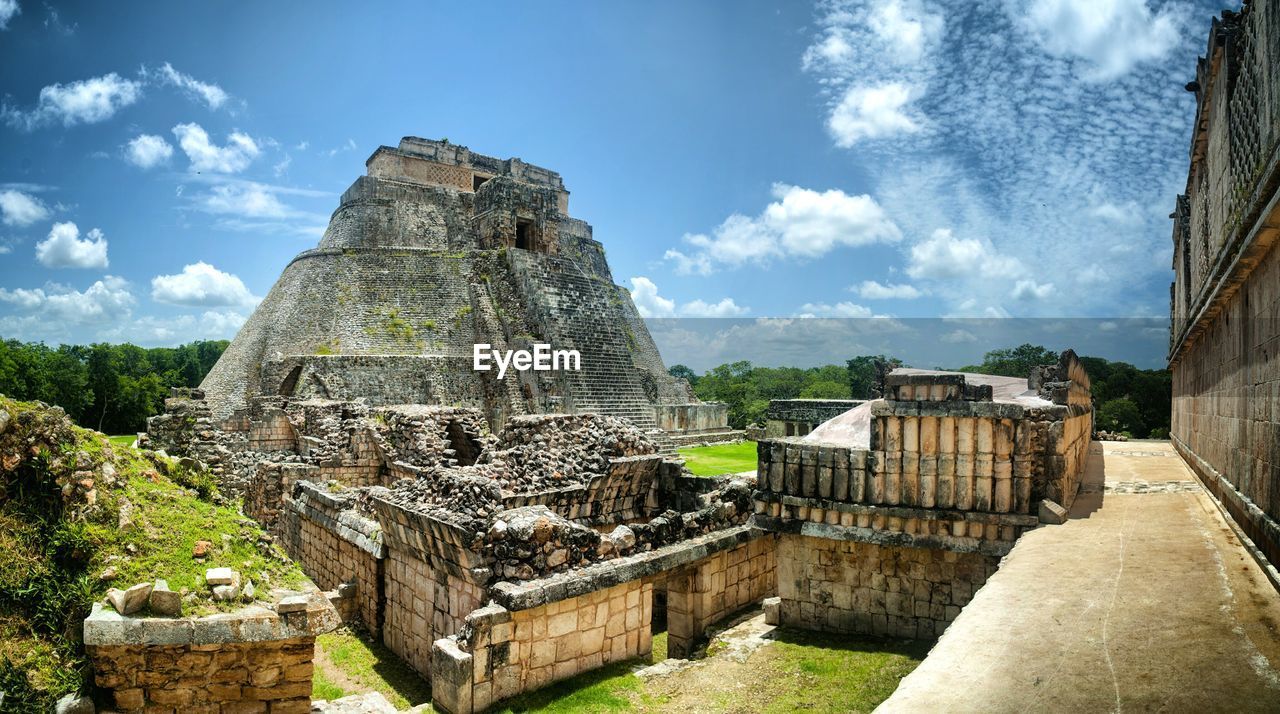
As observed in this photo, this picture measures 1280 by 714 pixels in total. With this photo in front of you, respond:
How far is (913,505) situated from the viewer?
18.3ft

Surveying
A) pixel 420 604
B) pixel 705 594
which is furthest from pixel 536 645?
pixel 705 594

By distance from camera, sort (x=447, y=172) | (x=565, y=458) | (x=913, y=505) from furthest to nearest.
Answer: (x=447, y=172) < (x=565, y=458) < (x=913, y=505)

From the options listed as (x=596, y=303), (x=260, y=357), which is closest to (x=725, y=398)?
(x=596, y=303)

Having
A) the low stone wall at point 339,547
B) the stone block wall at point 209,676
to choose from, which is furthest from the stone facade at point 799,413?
the stone block wall at point 209,676

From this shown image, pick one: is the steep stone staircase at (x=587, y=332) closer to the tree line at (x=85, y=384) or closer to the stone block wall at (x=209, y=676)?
the stone block wall at (x=209, y=676)

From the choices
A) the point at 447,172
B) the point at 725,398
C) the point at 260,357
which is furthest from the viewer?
the point at 725,398

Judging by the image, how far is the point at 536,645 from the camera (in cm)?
481

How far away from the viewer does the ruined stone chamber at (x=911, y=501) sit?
5281 millimetres

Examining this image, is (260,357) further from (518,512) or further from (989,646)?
(989,646)

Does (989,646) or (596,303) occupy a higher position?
(596,303)

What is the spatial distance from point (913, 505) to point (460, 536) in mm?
3669

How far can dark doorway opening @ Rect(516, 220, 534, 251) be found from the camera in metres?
27.6

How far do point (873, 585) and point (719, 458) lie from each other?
13.9m

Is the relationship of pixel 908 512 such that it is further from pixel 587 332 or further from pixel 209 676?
pixel 587 332
